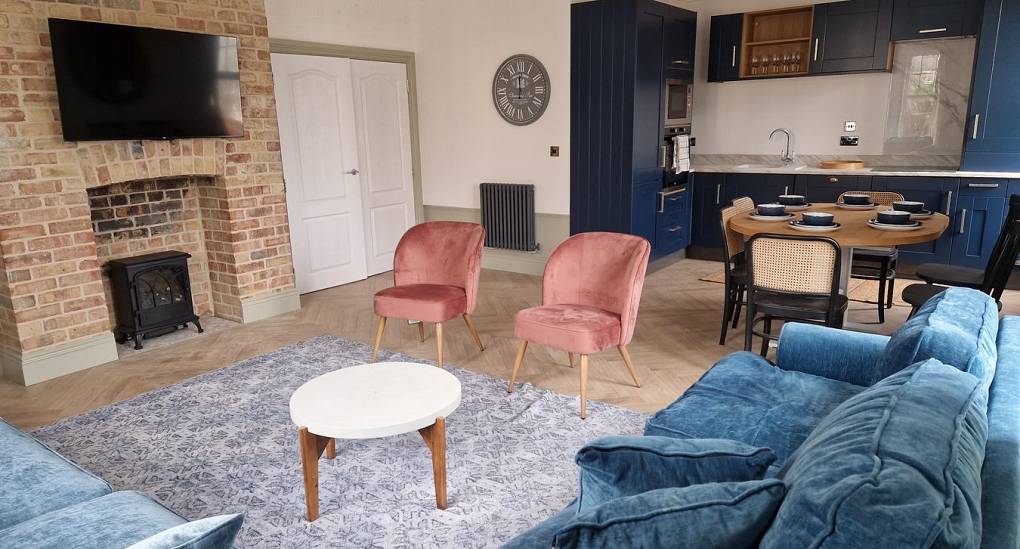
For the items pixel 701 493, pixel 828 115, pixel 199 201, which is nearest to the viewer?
pixel 701 493

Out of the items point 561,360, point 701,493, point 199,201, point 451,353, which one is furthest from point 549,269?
point 199,201

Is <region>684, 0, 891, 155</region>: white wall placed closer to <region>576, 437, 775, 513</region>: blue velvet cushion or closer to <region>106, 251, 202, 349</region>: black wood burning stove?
<region>106, 251, 202, 349</region>: black wood burning stove

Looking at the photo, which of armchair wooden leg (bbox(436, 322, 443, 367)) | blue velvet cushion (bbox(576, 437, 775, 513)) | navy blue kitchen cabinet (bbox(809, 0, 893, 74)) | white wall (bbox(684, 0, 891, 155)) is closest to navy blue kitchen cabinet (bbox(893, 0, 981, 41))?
navy blue kitchen cabinet (bbox(809, 0, 893, 74))

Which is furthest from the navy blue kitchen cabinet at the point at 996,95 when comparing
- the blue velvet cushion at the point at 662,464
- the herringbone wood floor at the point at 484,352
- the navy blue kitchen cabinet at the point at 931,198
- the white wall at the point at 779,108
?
the blue velvet cushion at the point at 662,464

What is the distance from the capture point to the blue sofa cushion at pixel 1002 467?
1084mm

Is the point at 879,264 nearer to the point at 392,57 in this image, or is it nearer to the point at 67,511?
the point at 392,57

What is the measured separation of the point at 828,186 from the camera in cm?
581

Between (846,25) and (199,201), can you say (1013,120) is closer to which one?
(846,25)

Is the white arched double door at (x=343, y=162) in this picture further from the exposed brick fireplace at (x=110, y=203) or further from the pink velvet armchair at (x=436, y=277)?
the pink velvet armchair at (x=436, y=277)

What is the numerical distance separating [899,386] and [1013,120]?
198 inches

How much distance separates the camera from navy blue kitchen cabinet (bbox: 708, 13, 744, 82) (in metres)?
6.30

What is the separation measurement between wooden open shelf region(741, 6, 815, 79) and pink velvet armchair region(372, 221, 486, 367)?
380cm

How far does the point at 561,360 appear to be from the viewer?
396cm

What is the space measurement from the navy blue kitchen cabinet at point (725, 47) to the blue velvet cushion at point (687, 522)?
6020 millimetres
